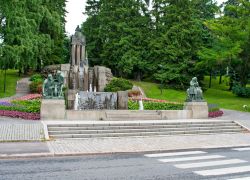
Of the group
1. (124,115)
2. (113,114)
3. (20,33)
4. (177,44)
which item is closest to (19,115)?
(113,114)

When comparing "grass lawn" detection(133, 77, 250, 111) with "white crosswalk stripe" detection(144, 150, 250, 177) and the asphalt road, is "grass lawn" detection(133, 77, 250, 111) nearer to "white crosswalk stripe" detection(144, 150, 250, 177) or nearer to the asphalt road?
"white crosswalk stripe" detection(144, 150, 250, 177)

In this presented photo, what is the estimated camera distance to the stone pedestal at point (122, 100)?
82.3ft

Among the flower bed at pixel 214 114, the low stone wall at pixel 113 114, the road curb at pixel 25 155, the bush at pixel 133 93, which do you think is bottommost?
the flower bed at pixel 214 114

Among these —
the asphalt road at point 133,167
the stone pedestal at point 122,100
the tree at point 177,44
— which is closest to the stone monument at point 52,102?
the stone pedestal at point 122,100

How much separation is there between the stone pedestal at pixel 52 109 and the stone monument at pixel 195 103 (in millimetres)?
9002

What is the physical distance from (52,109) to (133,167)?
10.8 m

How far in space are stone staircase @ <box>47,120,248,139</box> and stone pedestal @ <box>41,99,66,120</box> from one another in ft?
10.3

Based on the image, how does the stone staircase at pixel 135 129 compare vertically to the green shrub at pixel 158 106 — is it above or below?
below

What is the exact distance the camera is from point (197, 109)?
81.6ft

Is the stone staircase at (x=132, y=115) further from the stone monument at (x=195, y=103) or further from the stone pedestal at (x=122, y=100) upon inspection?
the stone monument at (x=195, y=103)

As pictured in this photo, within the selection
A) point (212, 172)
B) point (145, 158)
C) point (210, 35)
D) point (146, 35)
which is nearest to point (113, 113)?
point (145, 158)

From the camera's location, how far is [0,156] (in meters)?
11.3

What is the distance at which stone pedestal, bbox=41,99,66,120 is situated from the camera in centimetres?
2009

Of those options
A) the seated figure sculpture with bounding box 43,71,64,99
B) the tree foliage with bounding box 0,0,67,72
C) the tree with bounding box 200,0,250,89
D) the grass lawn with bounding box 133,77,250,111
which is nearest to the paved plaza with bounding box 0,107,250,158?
the seated figure sculpture with bounding box 43,71,64,99
